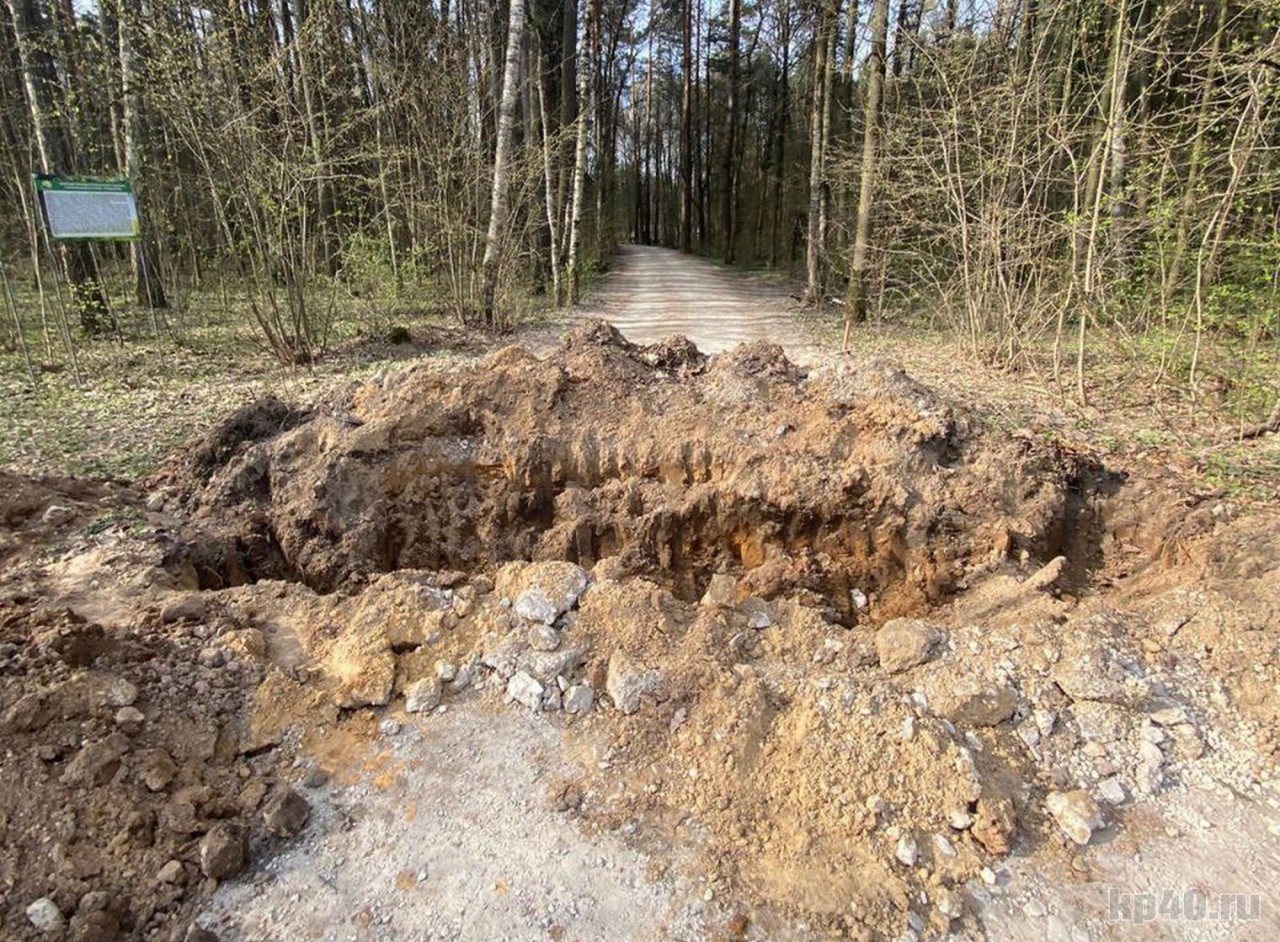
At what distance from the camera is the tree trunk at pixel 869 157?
10539mm

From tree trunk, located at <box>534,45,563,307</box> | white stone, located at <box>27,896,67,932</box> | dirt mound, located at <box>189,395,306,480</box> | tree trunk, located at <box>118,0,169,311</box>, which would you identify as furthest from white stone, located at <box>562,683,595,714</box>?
tree trunk, located at <box>534,45,563,307</box>

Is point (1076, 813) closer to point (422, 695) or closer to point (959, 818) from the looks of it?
point (959, 818)

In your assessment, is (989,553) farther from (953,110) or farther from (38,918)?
(953,110)

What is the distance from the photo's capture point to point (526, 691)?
3166 millimetres

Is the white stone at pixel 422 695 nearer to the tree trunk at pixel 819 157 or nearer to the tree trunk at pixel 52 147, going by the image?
the tree trunk at pixel 52 147

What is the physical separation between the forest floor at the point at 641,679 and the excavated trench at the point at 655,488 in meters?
0.02

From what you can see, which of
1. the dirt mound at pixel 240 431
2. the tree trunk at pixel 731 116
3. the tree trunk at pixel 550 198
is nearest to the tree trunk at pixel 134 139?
the dirt mound at pixel 240 431

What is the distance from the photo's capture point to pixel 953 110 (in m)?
7.93

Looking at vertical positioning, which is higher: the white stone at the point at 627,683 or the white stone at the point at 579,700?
the white stone at the point at 627,683

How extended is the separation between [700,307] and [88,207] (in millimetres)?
10546

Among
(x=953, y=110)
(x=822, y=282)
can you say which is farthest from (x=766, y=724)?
(x=822, y=282)

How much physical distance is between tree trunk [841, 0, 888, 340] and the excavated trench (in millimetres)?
5204

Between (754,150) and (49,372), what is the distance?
3069 cm

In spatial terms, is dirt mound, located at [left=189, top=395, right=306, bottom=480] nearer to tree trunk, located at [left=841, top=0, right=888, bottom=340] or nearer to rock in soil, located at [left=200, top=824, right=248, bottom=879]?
rock in soil, located at [left=200, top=824, right=248, bottom=879]
